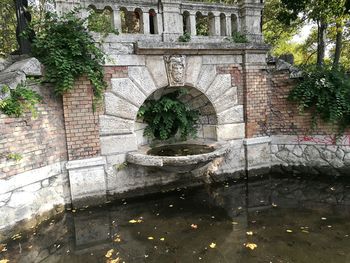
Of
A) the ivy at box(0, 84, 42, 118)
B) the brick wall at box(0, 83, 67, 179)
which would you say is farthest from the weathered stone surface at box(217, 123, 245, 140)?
the ivy at box(0, 84, 42, 118)

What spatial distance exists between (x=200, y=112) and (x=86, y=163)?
9.57ft

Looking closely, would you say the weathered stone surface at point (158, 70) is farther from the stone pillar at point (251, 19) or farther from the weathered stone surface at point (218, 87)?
the stone pillar at point (251, 19)

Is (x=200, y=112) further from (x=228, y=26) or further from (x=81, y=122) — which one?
(x=81, y=122)

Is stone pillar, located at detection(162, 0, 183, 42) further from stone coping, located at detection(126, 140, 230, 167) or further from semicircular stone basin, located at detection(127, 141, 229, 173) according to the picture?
stone coping, located at detection(126, 140, 230, 167)

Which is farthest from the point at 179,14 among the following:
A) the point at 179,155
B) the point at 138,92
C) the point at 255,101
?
the point at 179,155

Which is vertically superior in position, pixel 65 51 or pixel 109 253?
pixel 65 51

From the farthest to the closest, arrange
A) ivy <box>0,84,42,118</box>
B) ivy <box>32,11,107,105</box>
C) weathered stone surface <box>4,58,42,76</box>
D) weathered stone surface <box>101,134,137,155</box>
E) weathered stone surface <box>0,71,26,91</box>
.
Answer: weathered stone surface <box>101,134,137,155</box>
ivy <box>32,11,107,105</box>
weathered stone surface <box>4,58,42,76</box>
weathered stone surface <box>0,71,26,91</box>
ivy <box>0,84,42,118</box>

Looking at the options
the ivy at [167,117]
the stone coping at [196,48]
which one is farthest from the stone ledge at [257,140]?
the stone coping at [196,48]

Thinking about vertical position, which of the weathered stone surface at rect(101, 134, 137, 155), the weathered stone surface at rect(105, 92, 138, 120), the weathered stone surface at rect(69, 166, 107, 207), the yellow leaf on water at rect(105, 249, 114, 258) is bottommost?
the yellow leaf on water at rect(105, 249, 114, 258)

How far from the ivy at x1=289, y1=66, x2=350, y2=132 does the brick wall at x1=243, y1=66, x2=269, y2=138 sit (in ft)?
2.09

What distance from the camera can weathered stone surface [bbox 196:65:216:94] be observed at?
5.82 meters

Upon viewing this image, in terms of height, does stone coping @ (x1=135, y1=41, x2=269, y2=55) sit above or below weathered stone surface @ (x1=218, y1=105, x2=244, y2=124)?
above

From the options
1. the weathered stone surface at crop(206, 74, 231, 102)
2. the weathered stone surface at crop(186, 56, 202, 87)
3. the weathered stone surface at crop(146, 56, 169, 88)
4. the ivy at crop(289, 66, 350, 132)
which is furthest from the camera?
the weathered stone surface at crop(206, 74, 231, 102)

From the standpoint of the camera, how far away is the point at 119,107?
519cm
